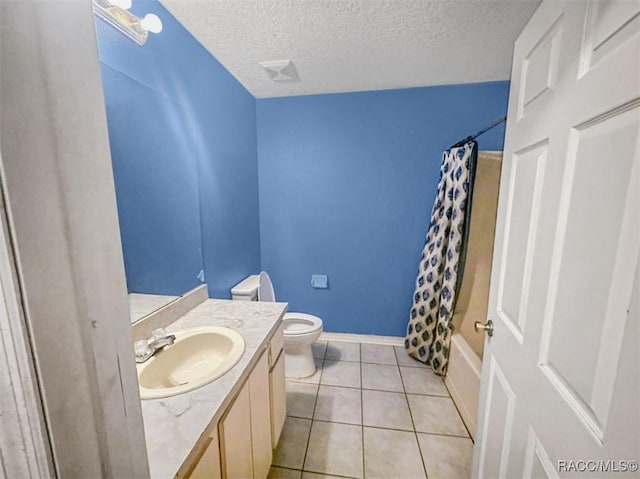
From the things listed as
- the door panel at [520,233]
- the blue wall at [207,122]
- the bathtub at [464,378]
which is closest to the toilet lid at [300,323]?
the blue wall at [207,122]

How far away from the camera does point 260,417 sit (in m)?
1.17

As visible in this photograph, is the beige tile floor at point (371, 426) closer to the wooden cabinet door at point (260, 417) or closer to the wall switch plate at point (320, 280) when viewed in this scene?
the wooden cabinet door at point (260, 417)

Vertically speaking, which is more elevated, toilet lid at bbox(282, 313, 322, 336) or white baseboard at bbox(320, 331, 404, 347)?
toilet lid at bbox(282, 313, 322, 336)

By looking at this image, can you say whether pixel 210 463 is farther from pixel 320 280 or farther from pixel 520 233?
pixel 320 280

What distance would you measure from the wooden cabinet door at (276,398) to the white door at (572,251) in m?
0.95

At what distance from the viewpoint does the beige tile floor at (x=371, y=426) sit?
144 centimetres

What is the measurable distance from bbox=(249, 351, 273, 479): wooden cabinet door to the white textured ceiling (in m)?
1.74

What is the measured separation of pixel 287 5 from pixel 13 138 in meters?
1.56

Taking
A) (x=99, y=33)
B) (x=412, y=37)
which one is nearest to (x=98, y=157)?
(x=99, y=33)

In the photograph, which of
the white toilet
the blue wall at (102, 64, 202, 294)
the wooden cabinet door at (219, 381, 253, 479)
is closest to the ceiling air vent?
the blue wall at (102, 64, 202, 294)

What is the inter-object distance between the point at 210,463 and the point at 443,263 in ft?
6.48

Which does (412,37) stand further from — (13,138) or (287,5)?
(13,138)

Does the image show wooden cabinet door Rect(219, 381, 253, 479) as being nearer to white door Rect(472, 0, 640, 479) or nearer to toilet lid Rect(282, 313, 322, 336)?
white door Rect(472, 0, 640, 479)

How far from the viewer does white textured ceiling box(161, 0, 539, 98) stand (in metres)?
1.39
